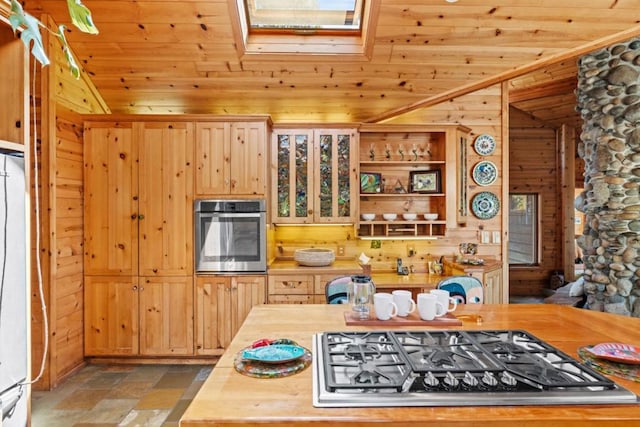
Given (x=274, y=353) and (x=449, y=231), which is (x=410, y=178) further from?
(x=274, y=353)

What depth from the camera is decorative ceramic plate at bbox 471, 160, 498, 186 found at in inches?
158

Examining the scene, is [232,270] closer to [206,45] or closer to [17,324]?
[17,324]

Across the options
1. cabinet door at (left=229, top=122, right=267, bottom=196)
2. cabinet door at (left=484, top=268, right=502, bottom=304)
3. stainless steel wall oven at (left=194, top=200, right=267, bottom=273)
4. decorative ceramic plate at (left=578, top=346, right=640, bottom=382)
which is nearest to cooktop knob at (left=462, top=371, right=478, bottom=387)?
decorative ceramic plate at (left=578, top=346, right=640, bottom=382)

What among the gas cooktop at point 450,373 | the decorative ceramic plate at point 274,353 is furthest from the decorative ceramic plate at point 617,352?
the decorative ceramic plate at point 274,353

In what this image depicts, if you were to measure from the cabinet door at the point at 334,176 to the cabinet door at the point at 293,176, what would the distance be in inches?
2.9

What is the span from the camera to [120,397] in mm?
2773

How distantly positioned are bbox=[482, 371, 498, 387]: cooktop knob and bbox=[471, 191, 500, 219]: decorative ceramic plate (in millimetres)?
3279

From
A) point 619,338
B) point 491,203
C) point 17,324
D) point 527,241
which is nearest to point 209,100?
point 17,324

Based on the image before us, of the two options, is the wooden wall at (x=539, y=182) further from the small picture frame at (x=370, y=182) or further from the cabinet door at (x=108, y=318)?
the cabinet door at (x=108, y=318)

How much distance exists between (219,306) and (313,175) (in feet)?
5.17

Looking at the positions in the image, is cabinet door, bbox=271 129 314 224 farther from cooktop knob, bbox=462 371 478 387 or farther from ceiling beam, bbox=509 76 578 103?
ceiling beam, bbox=509 76 578 103

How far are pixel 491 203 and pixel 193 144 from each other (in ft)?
10.8

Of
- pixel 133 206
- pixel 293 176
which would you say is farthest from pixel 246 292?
pixel 133 206

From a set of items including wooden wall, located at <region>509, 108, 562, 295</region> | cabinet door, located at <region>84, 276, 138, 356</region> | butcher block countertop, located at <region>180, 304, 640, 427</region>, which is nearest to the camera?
butcher block countertop, located at <region>180, 304, 640, 427</region>
